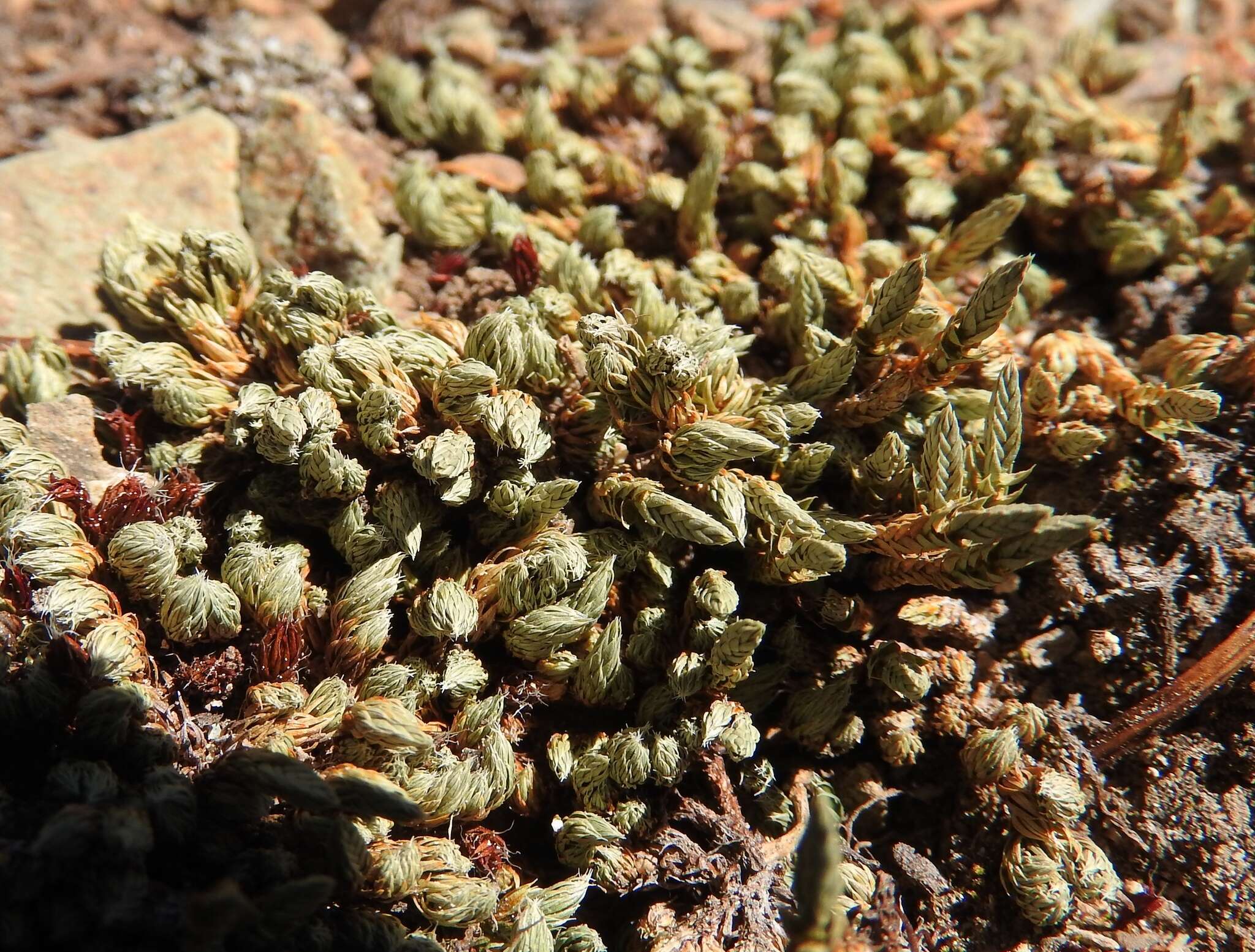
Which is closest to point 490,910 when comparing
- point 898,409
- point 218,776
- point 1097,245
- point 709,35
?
point 218,776

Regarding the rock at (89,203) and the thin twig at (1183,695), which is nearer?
the thin twig at (1183,695)

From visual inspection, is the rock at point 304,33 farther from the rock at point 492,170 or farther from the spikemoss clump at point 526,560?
the spikemoss clump at point 526,560

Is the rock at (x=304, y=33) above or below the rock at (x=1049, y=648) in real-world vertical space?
above

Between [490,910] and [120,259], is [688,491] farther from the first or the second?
[120,259]

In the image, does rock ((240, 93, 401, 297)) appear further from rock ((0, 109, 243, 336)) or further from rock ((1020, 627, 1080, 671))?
rock ((1020, 627, 1080, 671))

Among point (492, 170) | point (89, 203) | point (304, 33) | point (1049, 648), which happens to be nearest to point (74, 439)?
point (89, 203)


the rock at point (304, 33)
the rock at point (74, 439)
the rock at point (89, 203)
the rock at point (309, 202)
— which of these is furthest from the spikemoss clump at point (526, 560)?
the rock at point (304, 33)
